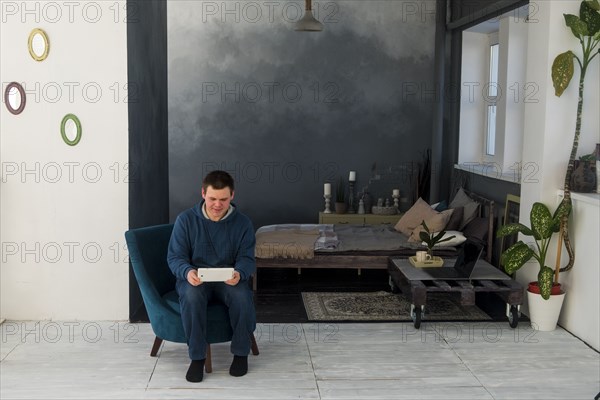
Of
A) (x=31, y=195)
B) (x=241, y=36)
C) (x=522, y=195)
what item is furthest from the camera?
(x=241, y=36)

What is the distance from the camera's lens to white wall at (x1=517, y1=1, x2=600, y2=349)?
5.84 meters

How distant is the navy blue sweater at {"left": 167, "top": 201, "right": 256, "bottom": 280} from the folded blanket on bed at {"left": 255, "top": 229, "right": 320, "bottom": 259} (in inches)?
91.0

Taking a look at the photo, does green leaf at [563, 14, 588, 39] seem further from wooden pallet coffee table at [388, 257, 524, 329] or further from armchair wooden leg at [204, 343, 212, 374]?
armchair wooden leg at [204, 343, 212, 374]

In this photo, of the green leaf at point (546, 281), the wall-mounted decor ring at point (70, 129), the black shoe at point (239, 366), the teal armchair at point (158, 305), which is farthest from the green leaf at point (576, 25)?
the wall-mounted decor ring at point (70, 129)

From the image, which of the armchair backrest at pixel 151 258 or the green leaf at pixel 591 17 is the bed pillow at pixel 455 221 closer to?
the green leaf at pixel 591 17

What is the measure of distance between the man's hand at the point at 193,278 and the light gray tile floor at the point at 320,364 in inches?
24.1

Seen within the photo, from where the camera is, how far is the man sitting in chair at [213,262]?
480 cm

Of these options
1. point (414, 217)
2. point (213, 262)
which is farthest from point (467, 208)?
point (213, 262)

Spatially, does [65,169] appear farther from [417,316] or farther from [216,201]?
[417,316]

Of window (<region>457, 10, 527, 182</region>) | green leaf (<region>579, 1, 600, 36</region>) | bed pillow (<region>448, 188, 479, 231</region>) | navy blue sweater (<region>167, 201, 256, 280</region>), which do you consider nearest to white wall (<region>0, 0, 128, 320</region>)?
navy blue sweater (<region>167, 201, 256, 280</region>)

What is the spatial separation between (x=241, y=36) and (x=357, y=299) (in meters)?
4.35

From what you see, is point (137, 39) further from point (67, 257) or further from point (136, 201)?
point (67, 257)

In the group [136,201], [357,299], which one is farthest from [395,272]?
[136,201]

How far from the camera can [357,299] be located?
22.7ft
